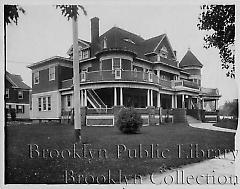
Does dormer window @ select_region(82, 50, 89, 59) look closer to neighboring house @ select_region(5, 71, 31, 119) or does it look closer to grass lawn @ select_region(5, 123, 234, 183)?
neighboring house @ select_region(5, 71, 31, 119)

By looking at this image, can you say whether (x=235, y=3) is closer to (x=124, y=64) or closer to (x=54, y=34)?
(x=54, y=34)

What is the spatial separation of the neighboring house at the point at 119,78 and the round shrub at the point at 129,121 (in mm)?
310

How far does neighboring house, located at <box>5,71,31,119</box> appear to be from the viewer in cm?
409

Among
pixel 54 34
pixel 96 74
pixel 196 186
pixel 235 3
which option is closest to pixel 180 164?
pixel 196 186

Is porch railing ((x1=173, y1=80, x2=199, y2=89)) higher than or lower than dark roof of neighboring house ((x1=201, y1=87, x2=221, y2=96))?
higher

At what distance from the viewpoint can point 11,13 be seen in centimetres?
403

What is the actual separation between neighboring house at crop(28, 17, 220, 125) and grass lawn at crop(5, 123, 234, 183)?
690mm

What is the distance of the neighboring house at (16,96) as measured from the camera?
4.09 m

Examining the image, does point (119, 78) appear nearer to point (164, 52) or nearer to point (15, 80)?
point (164, 52)

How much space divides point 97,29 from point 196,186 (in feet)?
10.0

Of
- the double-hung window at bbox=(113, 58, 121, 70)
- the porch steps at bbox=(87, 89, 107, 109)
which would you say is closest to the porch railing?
the double-hung window at bbox=(113, 58, 121, 70)

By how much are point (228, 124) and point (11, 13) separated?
4.01 metres

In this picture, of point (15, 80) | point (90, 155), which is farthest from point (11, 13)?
point (90, 155)

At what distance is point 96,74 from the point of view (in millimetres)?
6395
